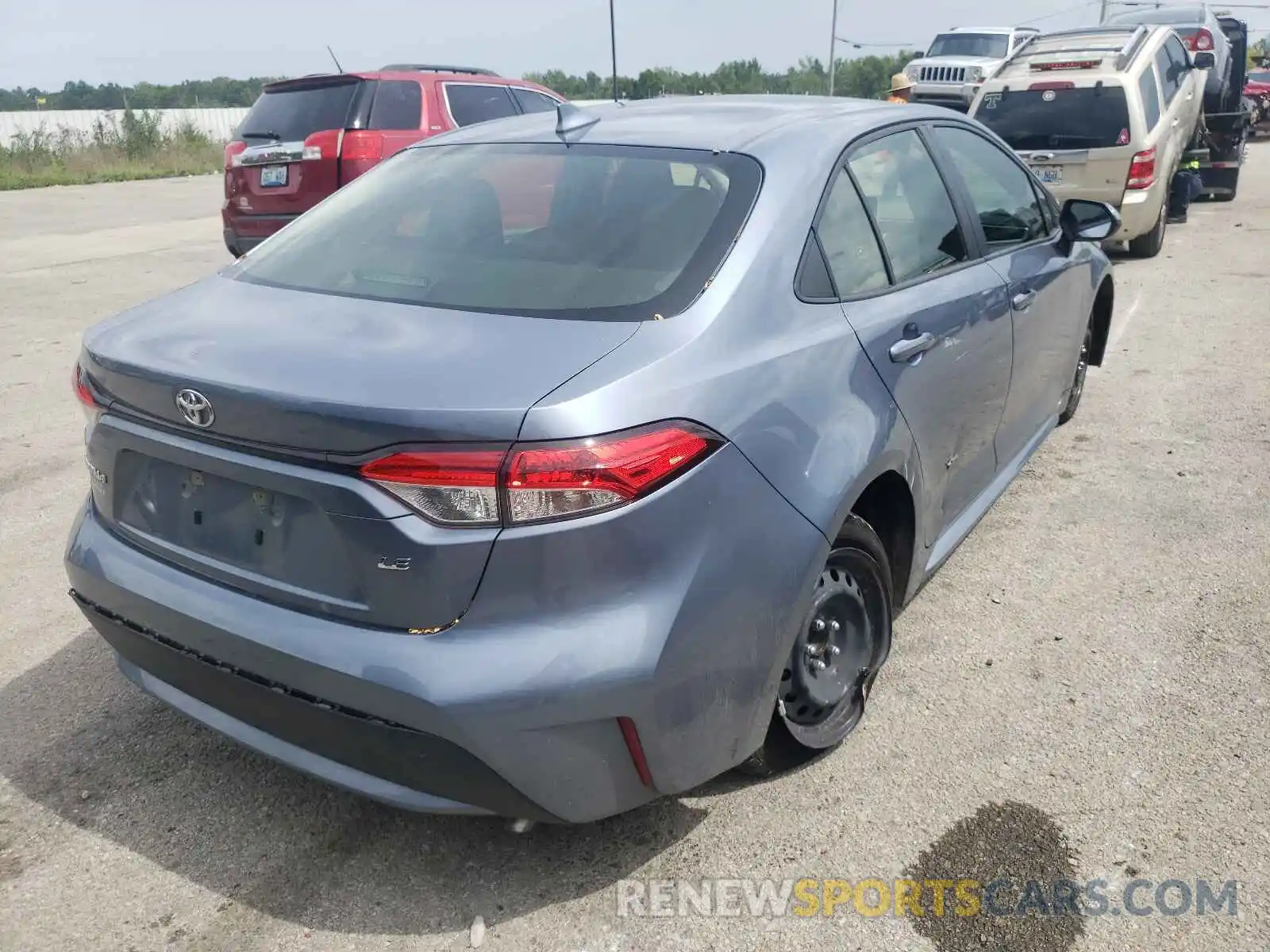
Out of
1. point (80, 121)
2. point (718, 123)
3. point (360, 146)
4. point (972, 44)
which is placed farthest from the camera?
point (80, 121)

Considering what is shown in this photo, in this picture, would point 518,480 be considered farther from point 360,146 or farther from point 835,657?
point 360,146

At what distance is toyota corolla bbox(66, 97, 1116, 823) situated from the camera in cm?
200

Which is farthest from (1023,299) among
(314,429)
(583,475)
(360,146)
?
(360,146)

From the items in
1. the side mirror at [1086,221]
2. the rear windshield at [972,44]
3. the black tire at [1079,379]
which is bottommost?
the black tire at [1079,379]

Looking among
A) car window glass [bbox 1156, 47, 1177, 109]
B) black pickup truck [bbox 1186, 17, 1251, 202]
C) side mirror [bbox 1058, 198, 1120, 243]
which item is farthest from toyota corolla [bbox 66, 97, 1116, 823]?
black pickup truck [bbox 1186, 17, 1251, 202]

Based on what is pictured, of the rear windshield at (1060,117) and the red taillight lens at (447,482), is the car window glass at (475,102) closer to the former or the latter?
the rear windshield at (1060,117)

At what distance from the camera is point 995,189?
3.93 m

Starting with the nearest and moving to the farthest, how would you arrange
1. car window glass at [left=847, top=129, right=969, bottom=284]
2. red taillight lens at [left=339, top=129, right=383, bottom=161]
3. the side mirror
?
1. car window glass at [left=847, top=129, right=969, bottom=284]
2. the side mirror
3. red taillight lens at [left=339, top=129, right=383, bottom=161]

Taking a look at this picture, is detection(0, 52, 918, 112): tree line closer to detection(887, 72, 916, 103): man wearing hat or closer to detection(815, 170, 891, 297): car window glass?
detection(887, 72, 916, 103): man wearing hat

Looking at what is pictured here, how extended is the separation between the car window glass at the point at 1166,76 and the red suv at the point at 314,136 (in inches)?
287

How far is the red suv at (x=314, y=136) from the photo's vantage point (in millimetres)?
8812

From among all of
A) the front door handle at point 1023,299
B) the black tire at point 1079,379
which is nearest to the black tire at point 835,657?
the front door handle at point 1023,299

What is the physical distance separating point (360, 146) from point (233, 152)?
1360mm

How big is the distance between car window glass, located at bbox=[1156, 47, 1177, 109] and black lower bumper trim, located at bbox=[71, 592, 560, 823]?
36.9ft
